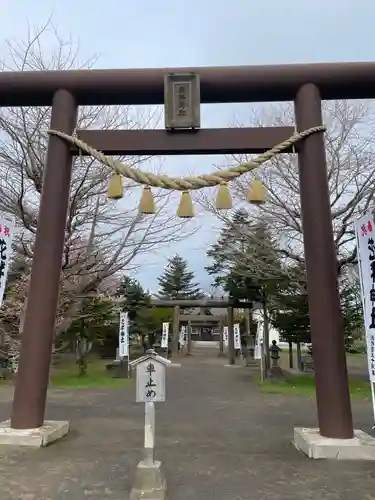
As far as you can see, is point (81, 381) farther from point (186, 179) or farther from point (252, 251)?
point (186, 179)

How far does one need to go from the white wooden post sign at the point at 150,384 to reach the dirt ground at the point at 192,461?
0.67 m

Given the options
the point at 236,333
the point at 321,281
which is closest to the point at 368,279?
the point at 321,281

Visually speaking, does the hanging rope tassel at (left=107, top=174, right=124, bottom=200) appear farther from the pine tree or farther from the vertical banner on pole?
the pine tree

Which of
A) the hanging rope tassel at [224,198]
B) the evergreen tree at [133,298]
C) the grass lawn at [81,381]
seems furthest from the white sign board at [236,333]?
the hanging rope tassel at [224,198]

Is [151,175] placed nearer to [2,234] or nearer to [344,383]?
[2,234]

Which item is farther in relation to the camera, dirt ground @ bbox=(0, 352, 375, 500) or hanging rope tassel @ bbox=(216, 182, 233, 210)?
hanging rope tassel @ bbox=(216, 182, 233, 210)

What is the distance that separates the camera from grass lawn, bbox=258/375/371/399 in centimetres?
1302

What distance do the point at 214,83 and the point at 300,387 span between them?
10.8m

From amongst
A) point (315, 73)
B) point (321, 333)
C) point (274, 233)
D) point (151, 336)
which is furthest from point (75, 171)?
point (151, 336)

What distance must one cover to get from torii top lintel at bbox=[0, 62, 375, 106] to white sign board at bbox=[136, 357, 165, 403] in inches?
157

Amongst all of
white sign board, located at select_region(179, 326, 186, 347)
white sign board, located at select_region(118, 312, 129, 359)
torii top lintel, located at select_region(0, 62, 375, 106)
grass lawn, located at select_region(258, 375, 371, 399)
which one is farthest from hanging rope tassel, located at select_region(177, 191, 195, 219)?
white sign board, located at select_region(179, 326, 186, 347)

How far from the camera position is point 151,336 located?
31.9 m

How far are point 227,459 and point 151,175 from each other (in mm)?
3685

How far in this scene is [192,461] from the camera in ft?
17.8
